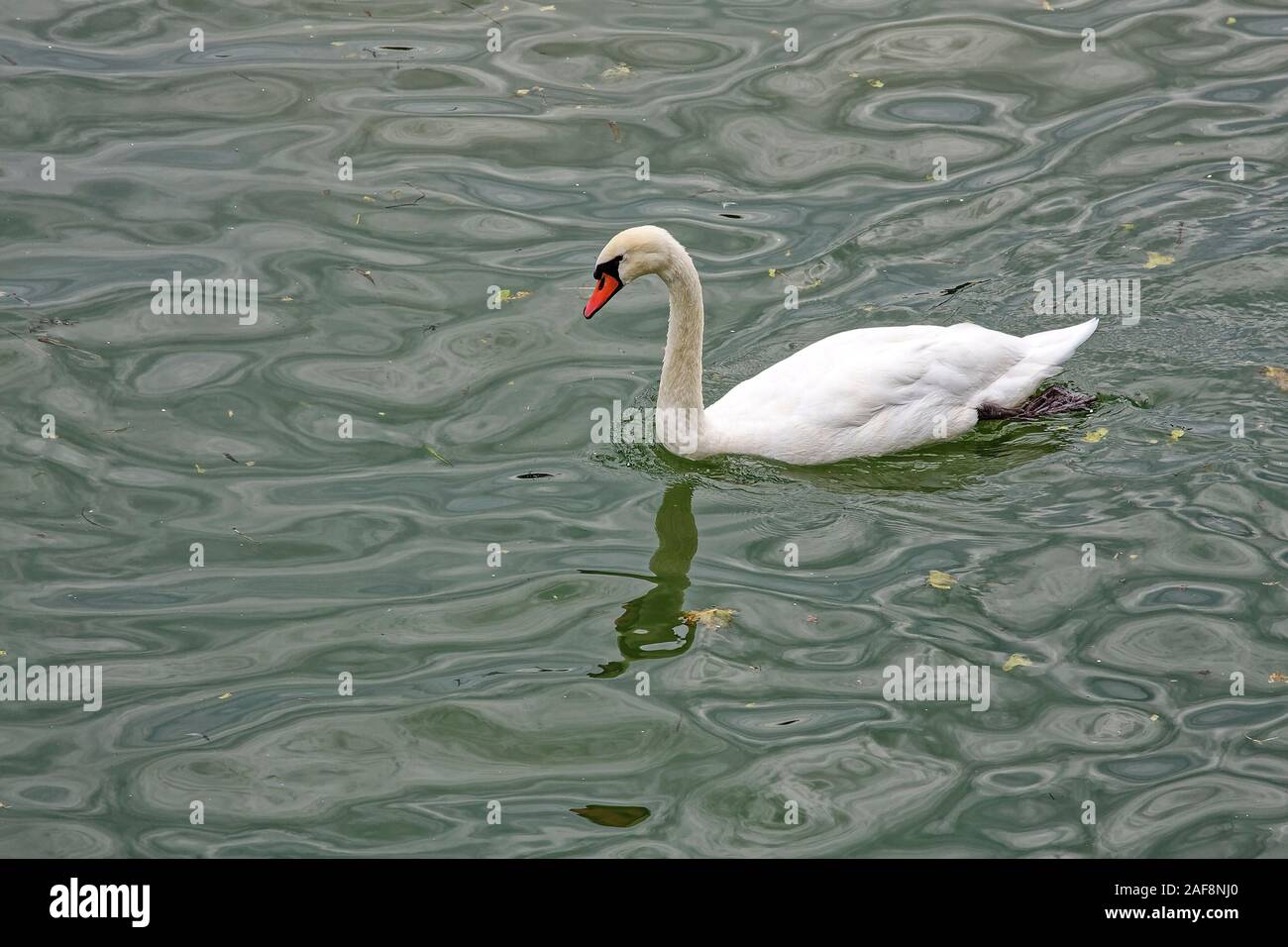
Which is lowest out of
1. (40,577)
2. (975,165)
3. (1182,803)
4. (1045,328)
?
(1182,803)

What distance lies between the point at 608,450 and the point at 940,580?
8.42 feet

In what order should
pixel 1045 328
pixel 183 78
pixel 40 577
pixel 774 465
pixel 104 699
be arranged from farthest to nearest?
pixel 183 78, pixel 1045 328, pixel 774 465, pixel 40 577, pixel 104 699

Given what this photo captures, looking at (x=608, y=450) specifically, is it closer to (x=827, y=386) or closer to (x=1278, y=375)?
(x=827, y=386)

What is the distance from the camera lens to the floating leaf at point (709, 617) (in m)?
9.28

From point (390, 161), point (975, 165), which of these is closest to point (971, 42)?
point (975, 165)

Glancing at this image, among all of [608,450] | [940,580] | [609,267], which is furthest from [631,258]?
[940,580]

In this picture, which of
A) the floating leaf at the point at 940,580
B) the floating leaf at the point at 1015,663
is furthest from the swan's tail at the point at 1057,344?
the floating leaf at the point at 1015,663

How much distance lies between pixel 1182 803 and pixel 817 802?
1826 mm

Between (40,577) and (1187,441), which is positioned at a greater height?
(1187,441)

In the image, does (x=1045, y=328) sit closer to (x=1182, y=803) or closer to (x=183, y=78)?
(x=1182, y=803)

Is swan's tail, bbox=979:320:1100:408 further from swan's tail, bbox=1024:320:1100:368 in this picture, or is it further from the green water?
the green water

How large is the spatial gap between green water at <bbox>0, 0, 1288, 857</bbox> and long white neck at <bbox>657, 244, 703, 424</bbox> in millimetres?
478

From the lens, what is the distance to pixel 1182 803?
7.91m

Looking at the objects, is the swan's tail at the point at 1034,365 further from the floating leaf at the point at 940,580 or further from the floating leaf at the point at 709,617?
the floating leaf at the point at 709,617
